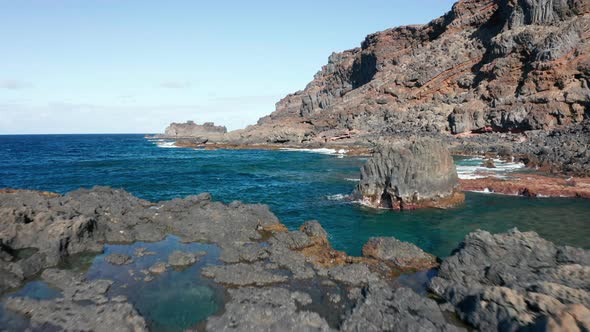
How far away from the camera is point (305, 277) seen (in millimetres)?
14297

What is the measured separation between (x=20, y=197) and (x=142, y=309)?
49.1 feet

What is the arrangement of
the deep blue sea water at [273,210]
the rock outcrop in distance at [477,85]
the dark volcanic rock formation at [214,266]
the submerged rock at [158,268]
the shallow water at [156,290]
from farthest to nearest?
the rock outcrop in distance at [477,85] → the submerged rock at [158,268] → the deep blue sea water at [273,210] → the shallow water at [156,290] → the dark volcanic rock formation at [214,266]

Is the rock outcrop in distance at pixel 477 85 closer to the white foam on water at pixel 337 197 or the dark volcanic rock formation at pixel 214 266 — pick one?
the white foam on water at pixel 337 197

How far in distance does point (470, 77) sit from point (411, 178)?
224 ft

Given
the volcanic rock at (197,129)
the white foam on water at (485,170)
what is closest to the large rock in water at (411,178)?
the white foam on water at (485,170)

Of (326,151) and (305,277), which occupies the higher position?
(326,151)

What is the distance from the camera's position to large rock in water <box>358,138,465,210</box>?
1110 inches

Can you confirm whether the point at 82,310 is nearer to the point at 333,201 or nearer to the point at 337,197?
the point at 333,201

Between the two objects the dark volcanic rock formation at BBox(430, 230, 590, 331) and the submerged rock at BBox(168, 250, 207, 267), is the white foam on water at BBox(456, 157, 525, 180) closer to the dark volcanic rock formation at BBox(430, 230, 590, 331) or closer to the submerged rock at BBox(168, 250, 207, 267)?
the dark volcanic rock formation at BBox(430, 230, 590, 331)

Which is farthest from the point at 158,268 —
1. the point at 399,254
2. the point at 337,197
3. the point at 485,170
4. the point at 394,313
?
A: the point at 485,170

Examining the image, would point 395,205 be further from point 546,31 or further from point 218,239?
point 546,31

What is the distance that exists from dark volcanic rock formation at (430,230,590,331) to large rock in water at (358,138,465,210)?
521 inches

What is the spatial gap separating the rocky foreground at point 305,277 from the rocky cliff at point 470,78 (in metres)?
58.8

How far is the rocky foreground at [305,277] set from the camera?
10.7 meters
